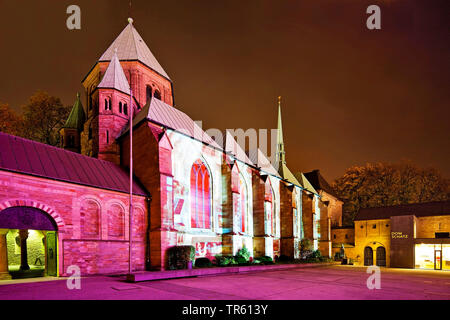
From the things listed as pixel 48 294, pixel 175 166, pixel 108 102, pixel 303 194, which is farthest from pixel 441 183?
pixel 48 294

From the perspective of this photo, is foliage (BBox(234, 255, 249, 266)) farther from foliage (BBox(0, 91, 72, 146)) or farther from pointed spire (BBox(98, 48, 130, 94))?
foliage (BBox(0, 91, 72, 146))

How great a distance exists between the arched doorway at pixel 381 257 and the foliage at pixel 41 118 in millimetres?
42352

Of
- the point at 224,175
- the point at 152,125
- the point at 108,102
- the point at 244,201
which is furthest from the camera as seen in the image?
the point at 244,201

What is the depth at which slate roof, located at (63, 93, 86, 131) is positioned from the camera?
1160 inches

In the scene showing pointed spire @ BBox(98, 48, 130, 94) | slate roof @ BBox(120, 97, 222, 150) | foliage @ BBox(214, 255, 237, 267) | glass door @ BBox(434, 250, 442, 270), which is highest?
pointed spire @ BBox(98, 48, 130, 94)

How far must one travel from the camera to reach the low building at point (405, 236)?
103 feet

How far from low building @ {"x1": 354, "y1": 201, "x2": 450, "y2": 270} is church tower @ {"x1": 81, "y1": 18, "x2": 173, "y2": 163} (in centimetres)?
3098

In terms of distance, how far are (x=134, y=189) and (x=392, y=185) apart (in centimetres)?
4459

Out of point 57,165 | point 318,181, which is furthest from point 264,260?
point 318,181

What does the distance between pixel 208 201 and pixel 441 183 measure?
42254mm

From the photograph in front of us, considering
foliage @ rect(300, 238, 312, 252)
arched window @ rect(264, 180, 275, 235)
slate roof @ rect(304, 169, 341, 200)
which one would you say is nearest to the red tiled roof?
arched window @ rect(264, 180, 275, 235)

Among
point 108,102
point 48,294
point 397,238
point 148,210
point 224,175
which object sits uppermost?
point 108,102

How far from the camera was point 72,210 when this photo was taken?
1558 cm
